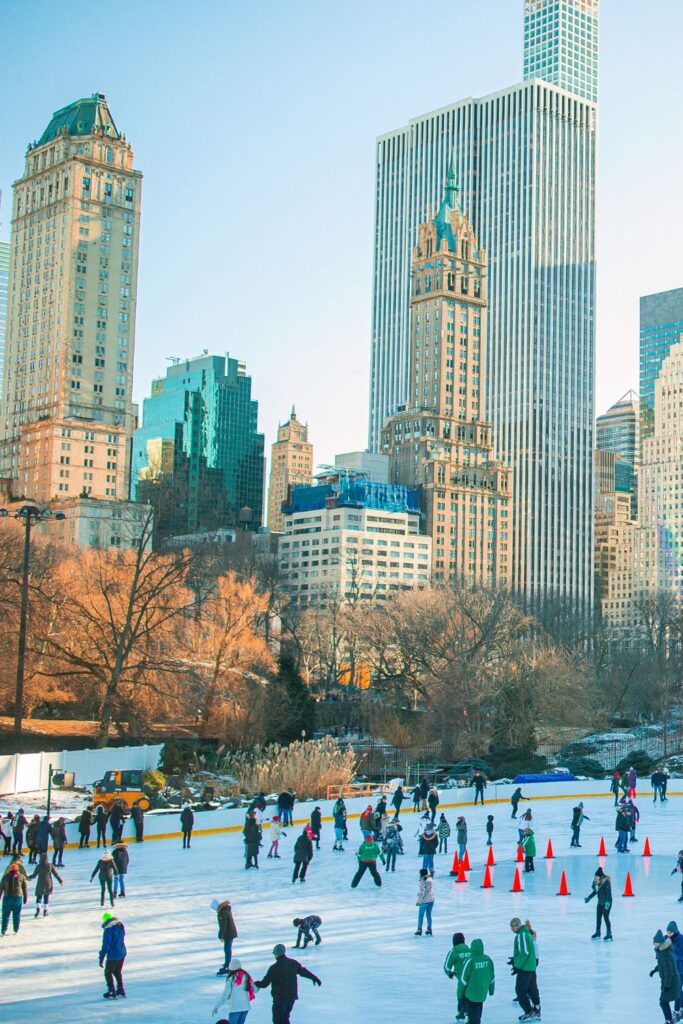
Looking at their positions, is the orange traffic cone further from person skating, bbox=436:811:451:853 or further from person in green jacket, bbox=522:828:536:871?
person skating, bbox=436:811:451:853

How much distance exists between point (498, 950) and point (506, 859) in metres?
12.3

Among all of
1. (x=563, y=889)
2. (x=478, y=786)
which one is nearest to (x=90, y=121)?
(x=478, y=786)

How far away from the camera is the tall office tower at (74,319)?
18300 centimetres

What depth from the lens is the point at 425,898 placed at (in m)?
23.1

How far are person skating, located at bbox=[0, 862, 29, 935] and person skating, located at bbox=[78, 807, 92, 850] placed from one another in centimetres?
A: 1221

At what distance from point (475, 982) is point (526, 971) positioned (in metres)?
1.36

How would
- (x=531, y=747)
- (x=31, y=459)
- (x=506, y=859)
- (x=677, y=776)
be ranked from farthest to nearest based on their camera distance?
1. (x=31, y=459)
2. (x=531, y=747)
3. (x=677, y=776)
4. (x=506, y=859)

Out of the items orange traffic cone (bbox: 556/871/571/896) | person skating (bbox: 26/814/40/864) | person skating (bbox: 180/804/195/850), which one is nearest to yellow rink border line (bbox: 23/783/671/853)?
person skating (bbox: 180/804/195/850)

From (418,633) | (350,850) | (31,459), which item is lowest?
(350,850)

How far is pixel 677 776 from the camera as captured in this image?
59.0 m

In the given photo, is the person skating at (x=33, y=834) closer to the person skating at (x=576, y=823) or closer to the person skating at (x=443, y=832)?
the person skating at (x=443, y=832)

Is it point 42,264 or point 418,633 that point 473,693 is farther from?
point 42,264

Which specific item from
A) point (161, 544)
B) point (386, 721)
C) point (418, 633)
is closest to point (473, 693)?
point (386, 721)

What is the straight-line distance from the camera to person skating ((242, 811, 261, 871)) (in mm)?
31422
